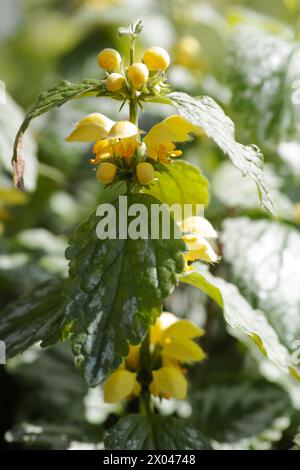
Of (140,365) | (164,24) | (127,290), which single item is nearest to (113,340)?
(127,290)

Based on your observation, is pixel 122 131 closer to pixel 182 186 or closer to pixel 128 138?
pixel 128 138

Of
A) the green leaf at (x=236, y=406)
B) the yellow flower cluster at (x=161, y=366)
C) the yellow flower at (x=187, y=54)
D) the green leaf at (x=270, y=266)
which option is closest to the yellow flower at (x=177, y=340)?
the yellow flower cluster at (x=161, y=366)

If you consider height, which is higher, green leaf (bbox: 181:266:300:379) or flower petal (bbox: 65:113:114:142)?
flower petal (bbox: 65:113:114:142)

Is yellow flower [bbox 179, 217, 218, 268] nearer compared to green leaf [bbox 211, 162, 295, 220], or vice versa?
yellow flower [bbox 179, 217, 218, 268]

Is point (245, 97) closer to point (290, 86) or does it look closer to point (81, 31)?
point (290, 86)

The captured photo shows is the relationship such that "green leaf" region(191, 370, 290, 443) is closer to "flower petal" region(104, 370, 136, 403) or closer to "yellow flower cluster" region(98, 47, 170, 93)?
"flower petal" region(104, 370, 136, 403)

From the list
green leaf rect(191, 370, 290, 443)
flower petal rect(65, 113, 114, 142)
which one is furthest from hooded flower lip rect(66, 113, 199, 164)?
green leaf rect(191, 370, 290, 443)
